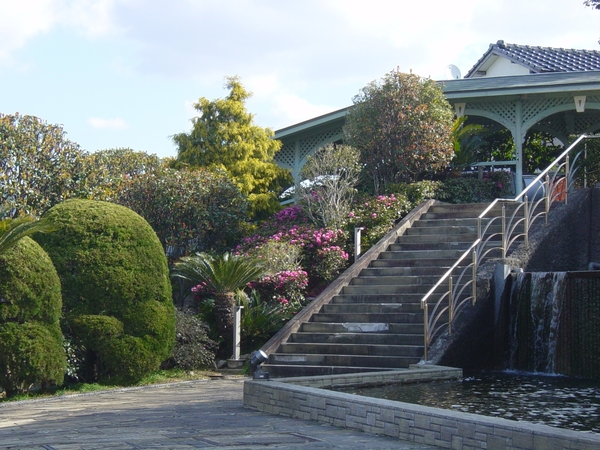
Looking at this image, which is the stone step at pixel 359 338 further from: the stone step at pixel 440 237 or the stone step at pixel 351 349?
the stone step at pixel 440 237

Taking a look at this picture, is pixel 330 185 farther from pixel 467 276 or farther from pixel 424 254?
pixel 467 276

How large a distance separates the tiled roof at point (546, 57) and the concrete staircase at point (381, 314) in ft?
42.7

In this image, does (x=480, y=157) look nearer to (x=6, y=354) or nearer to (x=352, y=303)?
(x=352, y=303)

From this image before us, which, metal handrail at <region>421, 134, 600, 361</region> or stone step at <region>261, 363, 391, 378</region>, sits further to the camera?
stone step at <region>261, 363, 391, 378</region>

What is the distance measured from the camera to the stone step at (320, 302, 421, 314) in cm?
1387

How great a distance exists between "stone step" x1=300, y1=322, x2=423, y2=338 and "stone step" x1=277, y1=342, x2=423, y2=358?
49 centimetres

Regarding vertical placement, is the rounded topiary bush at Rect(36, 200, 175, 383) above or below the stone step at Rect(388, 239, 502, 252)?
below

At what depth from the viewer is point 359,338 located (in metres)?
13.4

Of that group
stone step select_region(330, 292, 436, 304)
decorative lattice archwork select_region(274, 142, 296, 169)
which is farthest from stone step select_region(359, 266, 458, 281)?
decorative lattice archwork select_region(274, 142, 296, 169)

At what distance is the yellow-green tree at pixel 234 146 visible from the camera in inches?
868

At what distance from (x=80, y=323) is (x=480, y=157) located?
1609cm

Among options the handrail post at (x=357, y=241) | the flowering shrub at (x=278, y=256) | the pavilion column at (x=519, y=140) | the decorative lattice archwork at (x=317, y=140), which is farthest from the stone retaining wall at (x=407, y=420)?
the decorative lattice archwork at (x=317, y=140)

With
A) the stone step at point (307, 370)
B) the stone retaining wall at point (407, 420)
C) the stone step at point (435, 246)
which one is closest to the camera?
the stone retaining wall at point (407, 420)

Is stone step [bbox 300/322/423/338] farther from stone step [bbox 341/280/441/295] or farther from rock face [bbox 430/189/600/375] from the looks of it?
stone step [bbox 341/280/441/295]
